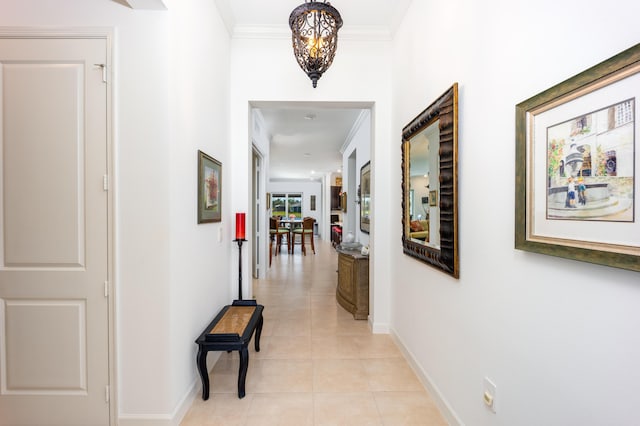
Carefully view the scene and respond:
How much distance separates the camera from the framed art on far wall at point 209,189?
208 centimetres

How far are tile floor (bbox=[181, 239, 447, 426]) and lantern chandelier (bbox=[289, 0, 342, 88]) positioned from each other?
2185 mm

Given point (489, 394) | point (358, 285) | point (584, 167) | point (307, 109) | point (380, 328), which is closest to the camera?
point (584, 167)

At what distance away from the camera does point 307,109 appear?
14.2 feet

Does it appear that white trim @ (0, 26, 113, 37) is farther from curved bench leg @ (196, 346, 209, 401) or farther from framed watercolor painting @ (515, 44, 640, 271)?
framed watercolor painting @ (515, 44, 640, 271)

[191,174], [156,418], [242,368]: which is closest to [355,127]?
[191,174]

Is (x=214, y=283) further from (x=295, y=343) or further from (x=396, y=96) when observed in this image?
(x=396, y=96)

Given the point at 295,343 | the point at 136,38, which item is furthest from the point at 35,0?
the point at 295,343

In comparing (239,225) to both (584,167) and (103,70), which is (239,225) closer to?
(103,70)

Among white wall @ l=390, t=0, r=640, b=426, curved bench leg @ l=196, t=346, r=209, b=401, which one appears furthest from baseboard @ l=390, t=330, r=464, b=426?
curved bench leg @ l=196, t=346, r=209, b=401

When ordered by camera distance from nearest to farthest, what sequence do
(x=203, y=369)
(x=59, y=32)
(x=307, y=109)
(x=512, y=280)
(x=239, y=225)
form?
(x=512, y=280) → (x=59, y=32) → (x=203, y=369) → (x=239, y=225) → (x=307, y=109)

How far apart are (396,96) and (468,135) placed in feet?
4.58

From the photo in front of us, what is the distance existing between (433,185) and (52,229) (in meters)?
2.34

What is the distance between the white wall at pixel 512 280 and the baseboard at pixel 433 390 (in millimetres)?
39

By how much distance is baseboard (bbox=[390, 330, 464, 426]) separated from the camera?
1.69 meters
